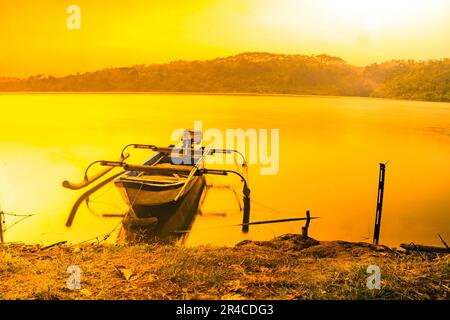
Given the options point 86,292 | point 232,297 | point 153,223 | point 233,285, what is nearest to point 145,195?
point 153,223

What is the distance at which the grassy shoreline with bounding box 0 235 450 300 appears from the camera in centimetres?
326

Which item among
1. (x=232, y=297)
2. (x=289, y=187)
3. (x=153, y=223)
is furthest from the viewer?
(x=289, y=187)

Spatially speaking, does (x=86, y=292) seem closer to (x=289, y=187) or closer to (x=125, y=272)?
(x=125, y=272)

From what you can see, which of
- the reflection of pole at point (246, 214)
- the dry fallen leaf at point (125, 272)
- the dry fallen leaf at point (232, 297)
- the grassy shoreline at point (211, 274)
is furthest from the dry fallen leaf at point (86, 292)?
the reflection of pole at point (246, 214)

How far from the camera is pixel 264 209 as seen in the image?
1012 centimetres

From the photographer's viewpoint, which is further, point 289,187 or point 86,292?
point 289,187

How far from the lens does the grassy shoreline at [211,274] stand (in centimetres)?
326

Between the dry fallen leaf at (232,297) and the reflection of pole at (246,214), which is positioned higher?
the dry fallen leaf at (232,297)

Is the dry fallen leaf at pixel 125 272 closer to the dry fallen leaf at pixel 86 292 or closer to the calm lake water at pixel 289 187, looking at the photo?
the dry fallen leaf at pixel 86 292

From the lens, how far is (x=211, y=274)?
3.63 metres

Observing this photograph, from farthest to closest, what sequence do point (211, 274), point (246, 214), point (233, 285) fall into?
point (246, 214), point (211, 274), point (233, 285)
